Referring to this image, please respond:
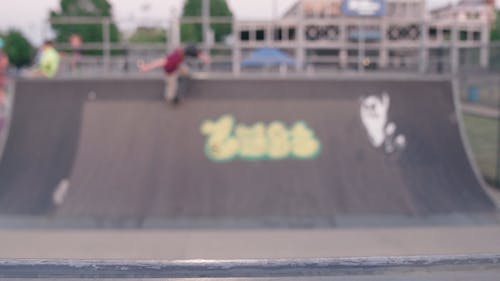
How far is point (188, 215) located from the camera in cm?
743

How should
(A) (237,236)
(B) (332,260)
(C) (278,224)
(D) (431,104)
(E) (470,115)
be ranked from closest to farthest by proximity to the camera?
(B) (332,260)
(A) (237,236)
(C) (278,224)
(D) (431,104)
(E) (470,115)

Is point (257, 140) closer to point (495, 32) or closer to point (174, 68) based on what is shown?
point (174, 68)

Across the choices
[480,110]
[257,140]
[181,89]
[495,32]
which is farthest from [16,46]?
[257,140]

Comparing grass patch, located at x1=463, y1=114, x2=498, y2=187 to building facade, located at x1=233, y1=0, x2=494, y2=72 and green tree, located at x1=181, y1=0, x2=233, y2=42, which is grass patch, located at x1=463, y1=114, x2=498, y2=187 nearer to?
building facade, located at x1=233, y1=0, x2=494, y2=72

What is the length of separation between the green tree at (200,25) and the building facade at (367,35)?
23.6 inches

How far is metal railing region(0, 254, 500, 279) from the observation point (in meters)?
2.60

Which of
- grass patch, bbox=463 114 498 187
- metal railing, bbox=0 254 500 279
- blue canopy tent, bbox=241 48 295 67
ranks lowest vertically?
grass patch, bbox=463 114 498 187

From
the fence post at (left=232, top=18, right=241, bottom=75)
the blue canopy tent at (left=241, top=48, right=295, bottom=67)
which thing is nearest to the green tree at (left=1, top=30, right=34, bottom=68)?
the blue canopy tent at (left=241, top=48, right=295, bottom=67)

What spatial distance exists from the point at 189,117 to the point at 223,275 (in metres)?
6.26

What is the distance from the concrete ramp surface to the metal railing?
15.2 ft

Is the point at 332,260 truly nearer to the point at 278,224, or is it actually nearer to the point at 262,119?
the point at 278,224

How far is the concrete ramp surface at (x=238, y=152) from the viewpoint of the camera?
300 inches

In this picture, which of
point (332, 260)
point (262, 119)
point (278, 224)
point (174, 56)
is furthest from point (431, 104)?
point (332, 260)

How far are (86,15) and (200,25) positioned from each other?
11.5 ft
